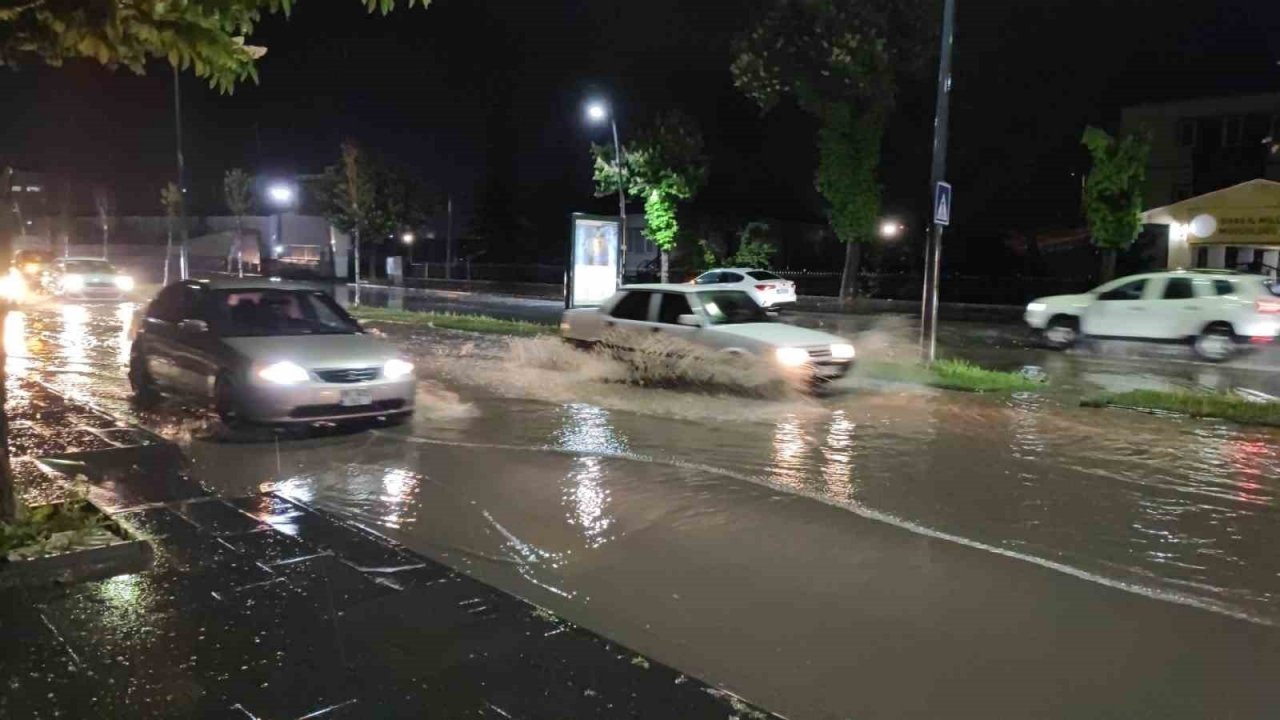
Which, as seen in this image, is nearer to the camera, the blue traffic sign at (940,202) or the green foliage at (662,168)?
the blue traffic sign at (940,202)

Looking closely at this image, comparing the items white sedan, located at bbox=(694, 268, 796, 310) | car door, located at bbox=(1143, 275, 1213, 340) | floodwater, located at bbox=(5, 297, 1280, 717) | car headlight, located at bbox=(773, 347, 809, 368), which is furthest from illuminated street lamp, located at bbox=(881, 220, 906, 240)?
car headlight, located at bbox=(773, 347, 809, 368)

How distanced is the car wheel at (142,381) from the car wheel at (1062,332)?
673 inches

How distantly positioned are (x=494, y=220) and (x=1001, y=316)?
30229 mm

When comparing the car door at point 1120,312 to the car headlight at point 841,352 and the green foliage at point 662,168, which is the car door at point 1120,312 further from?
the green foliage at point 662,168

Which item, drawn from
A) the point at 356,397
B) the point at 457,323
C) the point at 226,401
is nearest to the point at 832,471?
the point at 356,397

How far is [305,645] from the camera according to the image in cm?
476

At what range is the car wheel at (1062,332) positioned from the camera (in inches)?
834

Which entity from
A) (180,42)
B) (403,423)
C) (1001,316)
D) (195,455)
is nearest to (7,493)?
(180,42)

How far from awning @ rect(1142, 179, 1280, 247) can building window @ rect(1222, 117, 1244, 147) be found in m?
9.96

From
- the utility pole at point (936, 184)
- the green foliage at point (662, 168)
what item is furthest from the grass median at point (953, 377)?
the green foliage at point (662, 168)

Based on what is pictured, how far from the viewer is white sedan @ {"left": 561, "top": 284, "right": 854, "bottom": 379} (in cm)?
1295

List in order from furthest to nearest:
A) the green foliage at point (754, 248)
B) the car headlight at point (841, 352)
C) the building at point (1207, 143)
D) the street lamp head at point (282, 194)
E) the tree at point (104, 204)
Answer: the tree at point (104, 204) < the street lamp head at point (282, 194) < the green foliage at point (754, 248) < the building at point (1207, 143) < the car headlight at point (841, 352)

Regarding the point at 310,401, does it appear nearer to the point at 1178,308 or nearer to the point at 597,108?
the point at 1178,308

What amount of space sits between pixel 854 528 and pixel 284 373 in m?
5.50
